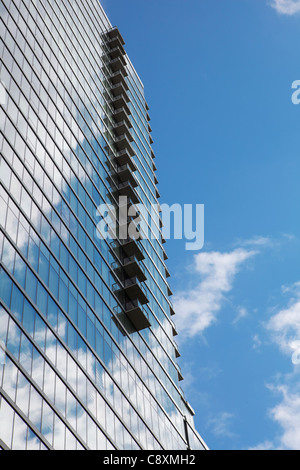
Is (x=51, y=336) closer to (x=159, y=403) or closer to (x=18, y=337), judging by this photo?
(x=18, y=337)

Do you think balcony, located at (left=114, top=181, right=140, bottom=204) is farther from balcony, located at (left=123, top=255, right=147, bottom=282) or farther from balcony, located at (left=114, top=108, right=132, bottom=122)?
balcony, located at (left=114, top=108, right=132, bottom=122)

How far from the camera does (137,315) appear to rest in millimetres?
54312

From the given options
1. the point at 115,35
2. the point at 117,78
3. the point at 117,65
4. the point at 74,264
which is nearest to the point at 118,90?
A: the point at 117,78

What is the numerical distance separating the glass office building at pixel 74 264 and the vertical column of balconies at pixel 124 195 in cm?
16

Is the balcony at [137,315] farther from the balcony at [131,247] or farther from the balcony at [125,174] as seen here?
the balcony at [125,174]

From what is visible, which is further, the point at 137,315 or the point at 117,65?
the point at 117,65

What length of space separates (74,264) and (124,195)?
62.6 feet

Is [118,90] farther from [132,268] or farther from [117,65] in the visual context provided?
[132,268]

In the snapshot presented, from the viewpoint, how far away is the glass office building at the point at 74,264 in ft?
120

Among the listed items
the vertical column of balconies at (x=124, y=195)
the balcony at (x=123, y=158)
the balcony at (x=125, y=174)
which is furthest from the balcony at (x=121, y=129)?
the balcony at (x=125, y=174)

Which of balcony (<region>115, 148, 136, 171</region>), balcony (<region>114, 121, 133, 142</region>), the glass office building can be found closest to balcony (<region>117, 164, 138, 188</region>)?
the glass office building

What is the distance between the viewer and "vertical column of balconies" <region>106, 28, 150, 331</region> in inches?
2184

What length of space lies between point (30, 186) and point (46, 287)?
8.33 meters

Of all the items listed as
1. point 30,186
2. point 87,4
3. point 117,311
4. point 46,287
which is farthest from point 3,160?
point 87,4
